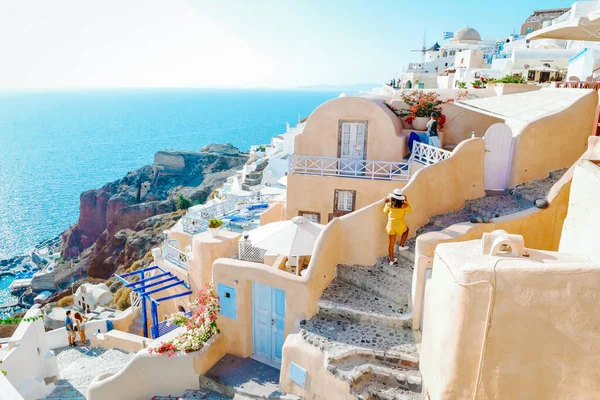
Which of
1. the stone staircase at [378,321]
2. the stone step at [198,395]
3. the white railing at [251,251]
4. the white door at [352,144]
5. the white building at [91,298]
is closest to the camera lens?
the stone staircase at [378,321]

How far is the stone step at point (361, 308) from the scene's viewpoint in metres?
10.3

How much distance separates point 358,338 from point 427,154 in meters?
7.54

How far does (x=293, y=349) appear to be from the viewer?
9805 mm

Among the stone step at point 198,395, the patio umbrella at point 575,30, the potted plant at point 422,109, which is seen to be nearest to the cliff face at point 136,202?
the potted plant at point 422,109

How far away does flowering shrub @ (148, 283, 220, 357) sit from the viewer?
10.9 metres

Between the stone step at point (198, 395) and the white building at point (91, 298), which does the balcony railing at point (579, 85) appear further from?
the white building at point (91, 298)

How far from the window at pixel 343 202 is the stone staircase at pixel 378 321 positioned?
367 centimetres

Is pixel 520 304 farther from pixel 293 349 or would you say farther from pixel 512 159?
pixel 512 159

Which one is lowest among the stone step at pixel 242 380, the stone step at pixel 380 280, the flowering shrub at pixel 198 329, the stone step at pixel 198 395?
the stone step at pixel 198 395

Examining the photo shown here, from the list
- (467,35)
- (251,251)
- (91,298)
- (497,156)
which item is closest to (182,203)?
(91,298)

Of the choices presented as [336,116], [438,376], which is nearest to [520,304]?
[438,376]

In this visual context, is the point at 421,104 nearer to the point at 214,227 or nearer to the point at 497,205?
the point at 497,205

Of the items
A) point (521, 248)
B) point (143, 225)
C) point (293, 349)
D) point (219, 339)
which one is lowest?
point (143, 225)

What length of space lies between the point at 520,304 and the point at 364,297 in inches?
212
